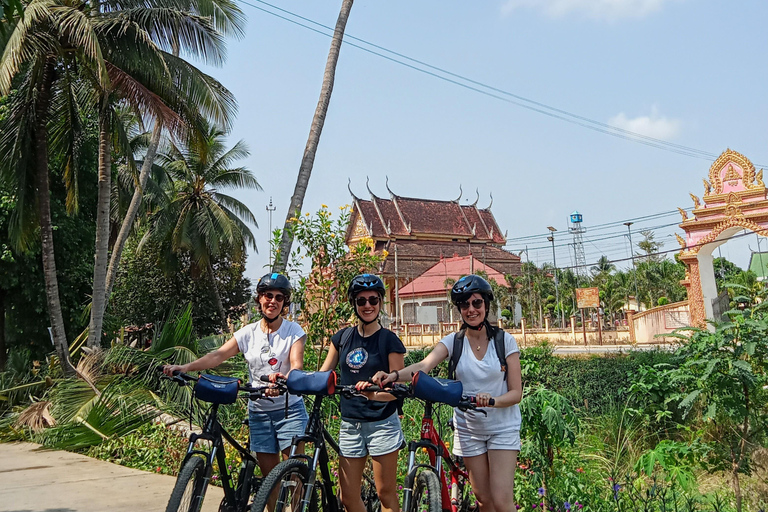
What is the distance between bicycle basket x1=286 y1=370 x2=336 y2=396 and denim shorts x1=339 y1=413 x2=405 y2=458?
1.15 feet

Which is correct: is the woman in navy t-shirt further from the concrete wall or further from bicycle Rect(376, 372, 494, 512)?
the concrete wall

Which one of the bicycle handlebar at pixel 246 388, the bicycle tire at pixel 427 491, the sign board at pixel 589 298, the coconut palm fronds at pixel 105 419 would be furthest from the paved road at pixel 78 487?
the sign board at pixel 589 298

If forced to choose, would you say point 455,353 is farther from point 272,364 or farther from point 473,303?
point 272,364

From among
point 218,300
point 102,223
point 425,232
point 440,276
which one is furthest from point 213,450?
point 425,232

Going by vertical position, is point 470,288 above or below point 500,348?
above

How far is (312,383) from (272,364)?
0.79 metres

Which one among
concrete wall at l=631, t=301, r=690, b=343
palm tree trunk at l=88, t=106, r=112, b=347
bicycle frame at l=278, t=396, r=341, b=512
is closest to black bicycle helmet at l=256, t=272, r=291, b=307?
bicycle frame at l=278, t=396, r=341, b=512

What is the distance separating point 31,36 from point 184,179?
17362 mm

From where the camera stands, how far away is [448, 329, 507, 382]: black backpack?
131 inches

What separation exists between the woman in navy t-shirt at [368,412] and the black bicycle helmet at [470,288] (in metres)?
0.41

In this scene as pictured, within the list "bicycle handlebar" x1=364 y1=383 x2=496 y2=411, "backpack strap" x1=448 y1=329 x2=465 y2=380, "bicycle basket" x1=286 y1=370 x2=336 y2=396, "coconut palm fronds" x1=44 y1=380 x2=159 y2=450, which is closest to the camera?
"bicycle handlebar" x1=364 y1=383 x2=496 y2=411

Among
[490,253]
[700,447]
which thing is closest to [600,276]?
[490,253]

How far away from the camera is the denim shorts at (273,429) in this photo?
3.80m

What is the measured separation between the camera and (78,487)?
19.2 ft
